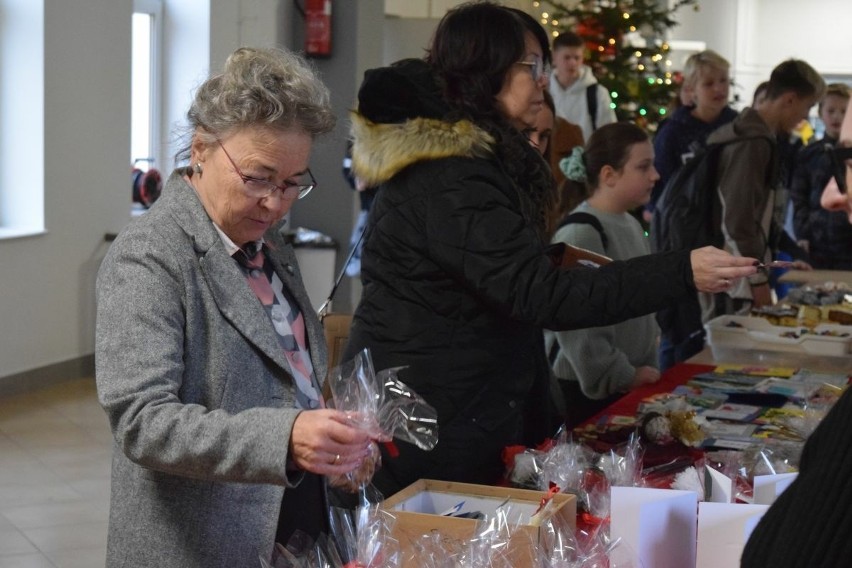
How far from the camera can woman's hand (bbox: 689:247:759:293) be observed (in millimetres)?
2242

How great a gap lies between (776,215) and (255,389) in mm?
4671

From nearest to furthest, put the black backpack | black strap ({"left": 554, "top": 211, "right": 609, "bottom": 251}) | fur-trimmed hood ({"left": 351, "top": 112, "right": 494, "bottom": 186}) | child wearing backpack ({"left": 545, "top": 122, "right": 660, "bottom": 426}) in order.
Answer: fur-trimmed hood ({"left": 351, "top": 112, "right": 494, "bottom": 186}) → child wearing backpack ({"left": 545, "top": 122, "right": 660, "bottom": 426}) → black strap ({"left": 554, "top": 211, "right": 609, "bottom": 251}) → the black backpack

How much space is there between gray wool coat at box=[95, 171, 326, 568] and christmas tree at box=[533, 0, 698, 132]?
7.25m

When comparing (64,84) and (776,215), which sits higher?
(64,84)

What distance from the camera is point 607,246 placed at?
353 centimetres

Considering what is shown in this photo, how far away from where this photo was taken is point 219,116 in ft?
5.91

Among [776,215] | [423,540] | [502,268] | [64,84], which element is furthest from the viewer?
[64,84]


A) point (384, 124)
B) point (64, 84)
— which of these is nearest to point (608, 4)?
point (64, 84)

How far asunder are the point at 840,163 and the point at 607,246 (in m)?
2.21

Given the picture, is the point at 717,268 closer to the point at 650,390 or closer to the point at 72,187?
the point at 650,390

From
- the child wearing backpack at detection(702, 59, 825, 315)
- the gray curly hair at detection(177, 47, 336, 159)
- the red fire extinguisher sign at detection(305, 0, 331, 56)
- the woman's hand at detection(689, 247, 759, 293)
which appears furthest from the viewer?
the red fire extinguisher sign at detection(305, 0, 331, 56)

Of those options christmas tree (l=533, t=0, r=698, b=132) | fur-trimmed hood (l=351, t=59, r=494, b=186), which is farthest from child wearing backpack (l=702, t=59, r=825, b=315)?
christmas tree (l=533, t=0, r=698, b=132)

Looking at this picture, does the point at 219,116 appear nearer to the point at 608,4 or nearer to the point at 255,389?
the point at 255,389

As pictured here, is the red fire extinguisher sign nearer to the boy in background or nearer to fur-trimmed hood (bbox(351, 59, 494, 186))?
the boy in background
